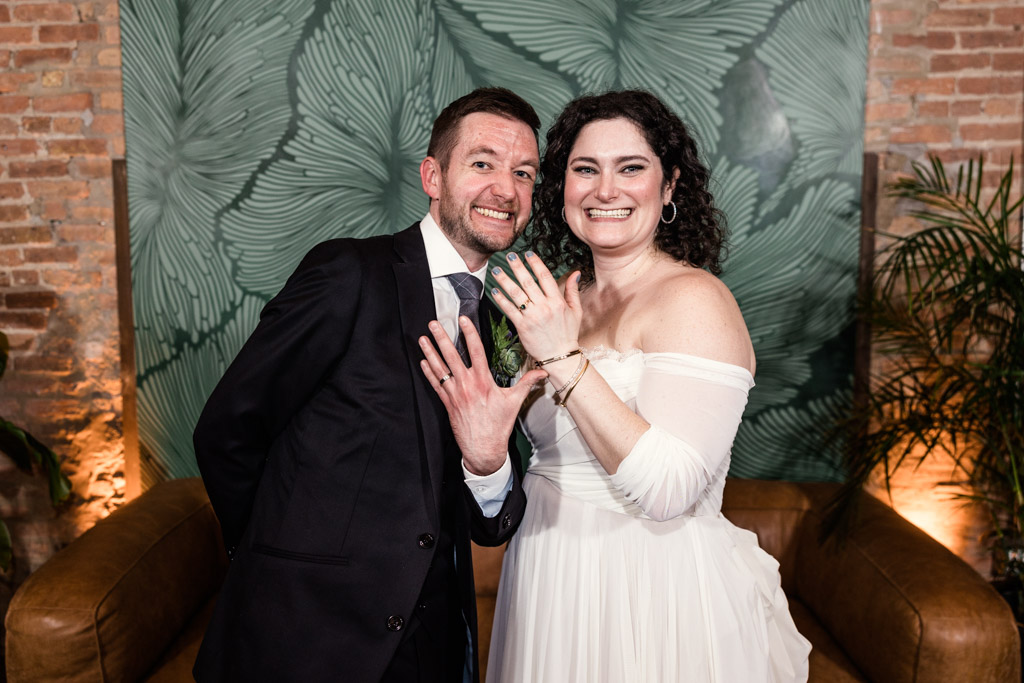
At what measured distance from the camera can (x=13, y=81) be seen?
3031mm

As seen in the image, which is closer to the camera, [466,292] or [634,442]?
[634,442]

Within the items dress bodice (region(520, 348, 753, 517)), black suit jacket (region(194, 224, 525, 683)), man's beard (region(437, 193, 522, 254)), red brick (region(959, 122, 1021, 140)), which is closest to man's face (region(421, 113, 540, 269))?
man's beard (region(437, 193, 522, 254))

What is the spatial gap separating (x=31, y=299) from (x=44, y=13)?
129 centimetres

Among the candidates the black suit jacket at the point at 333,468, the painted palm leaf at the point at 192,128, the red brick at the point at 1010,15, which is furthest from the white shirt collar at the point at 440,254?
the red brick at the point at 1010,15

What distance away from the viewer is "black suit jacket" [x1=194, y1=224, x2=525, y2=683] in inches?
54.0

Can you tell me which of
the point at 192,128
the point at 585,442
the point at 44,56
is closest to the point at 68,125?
the point at 44,56

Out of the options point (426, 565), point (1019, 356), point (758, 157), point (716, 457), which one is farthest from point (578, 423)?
point (758, 157)

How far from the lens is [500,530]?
59.9 inches

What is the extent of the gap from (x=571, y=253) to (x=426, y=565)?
1.09 m

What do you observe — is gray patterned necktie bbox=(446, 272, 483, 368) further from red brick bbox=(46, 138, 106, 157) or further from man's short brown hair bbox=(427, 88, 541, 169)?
red brick bbox=(46, 138, 106, 157)

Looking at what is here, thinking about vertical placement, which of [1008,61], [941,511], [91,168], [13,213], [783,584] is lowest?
[783,584]

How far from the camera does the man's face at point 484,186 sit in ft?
5.24

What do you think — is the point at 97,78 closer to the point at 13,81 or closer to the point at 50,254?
the point at 13,81

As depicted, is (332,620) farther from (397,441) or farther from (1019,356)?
(1019,356)
